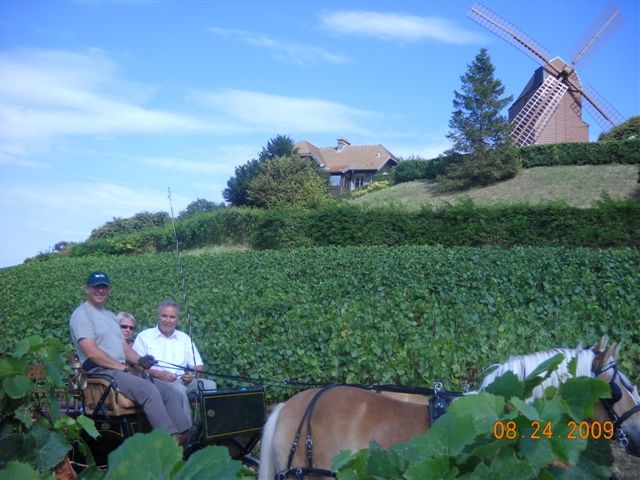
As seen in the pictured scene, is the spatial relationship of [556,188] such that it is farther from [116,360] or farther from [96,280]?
[116,360]

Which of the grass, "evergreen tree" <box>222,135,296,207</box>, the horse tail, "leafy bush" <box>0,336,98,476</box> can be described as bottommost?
the horse tail

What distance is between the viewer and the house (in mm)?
64250

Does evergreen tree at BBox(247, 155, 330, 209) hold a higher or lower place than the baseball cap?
higher

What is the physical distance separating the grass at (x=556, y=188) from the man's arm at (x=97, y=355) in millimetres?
26319

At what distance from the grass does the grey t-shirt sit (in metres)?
26.0

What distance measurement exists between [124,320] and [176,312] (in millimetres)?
784

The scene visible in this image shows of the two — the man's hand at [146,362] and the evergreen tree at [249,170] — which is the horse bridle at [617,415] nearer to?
the man's hand at [146,362]

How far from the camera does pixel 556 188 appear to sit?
34281 millimetres

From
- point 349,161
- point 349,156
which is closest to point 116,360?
point 349,161

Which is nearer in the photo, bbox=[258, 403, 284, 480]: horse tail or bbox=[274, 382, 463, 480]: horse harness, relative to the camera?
bbox=[274, 382, 463, 480]: horse harness

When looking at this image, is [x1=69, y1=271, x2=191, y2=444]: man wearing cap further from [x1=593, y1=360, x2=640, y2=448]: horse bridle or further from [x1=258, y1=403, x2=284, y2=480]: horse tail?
[x1=593, y1=360, x2=640, y2=448]: horse bridle

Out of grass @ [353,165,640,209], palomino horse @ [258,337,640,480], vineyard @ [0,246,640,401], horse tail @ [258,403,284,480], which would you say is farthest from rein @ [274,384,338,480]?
grass @ [353,165,640,209]

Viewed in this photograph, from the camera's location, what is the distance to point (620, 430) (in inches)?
136

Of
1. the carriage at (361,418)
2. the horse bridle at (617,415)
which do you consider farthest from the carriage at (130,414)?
the horse bridle at (617,415)
